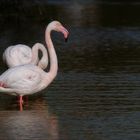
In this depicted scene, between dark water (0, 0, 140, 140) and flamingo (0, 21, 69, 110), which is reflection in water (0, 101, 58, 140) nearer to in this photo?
dark water (0, 0, 140, 140)

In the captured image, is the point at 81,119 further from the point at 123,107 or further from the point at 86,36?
the point at 86,36

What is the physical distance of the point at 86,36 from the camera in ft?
82.5

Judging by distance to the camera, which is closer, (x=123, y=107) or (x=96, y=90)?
(x=123, y=107)

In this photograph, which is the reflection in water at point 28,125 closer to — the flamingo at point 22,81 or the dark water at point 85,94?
the dark water at point 85,94

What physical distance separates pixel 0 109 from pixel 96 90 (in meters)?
2.26

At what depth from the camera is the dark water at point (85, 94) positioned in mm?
10578

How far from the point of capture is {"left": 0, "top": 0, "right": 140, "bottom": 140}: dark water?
10578mm

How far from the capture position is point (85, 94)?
1352 centimetres

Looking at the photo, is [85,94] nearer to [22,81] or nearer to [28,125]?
[22,81]

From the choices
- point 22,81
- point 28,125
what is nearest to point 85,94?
point 22,81

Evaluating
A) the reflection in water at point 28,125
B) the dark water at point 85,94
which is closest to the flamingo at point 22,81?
the dark water at point 85,94

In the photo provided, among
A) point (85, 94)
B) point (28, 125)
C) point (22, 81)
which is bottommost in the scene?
point (85, 94)

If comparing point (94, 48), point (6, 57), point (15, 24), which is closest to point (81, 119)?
point (6, 57)

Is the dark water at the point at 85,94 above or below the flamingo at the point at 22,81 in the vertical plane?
below
